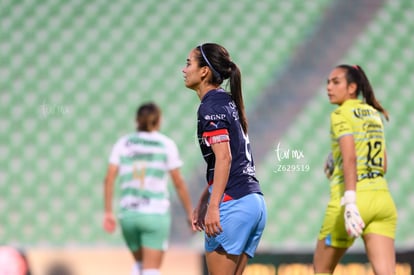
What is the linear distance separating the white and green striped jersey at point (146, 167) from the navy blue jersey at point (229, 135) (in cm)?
292

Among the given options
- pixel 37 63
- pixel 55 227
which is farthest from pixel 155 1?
pixel 55 227

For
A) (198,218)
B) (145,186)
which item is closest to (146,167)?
(145,186)

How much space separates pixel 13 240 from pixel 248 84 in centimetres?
311

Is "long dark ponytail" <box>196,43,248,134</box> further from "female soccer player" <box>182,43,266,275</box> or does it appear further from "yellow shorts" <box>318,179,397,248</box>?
"yellow shorts" <box>318,179,397,248</box>

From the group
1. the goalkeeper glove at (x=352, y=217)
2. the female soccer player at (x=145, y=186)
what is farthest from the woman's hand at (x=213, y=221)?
the female soccer player at (x=145, y=186)

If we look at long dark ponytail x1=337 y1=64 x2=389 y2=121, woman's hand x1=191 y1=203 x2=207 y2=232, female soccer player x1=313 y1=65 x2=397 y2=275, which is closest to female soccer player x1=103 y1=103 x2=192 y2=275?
female soccer player x1=313 y1=65 x2=397 y2=275

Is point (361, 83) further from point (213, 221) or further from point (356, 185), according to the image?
point (213, 221)

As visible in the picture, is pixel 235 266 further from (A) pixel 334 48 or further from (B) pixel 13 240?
(A) pixel 334 48

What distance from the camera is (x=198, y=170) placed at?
8.51 m

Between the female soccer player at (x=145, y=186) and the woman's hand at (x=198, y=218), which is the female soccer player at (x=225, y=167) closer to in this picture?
the woman's hand at (x=198, y=218)

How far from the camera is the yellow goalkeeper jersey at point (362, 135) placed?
14.2 feet

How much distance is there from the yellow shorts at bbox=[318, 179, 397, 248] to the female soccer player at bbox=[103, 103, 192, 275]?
82.8 inches

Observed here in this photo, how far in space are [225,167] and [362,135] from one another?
1334mm

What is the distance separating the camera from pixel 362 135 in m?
4.35
